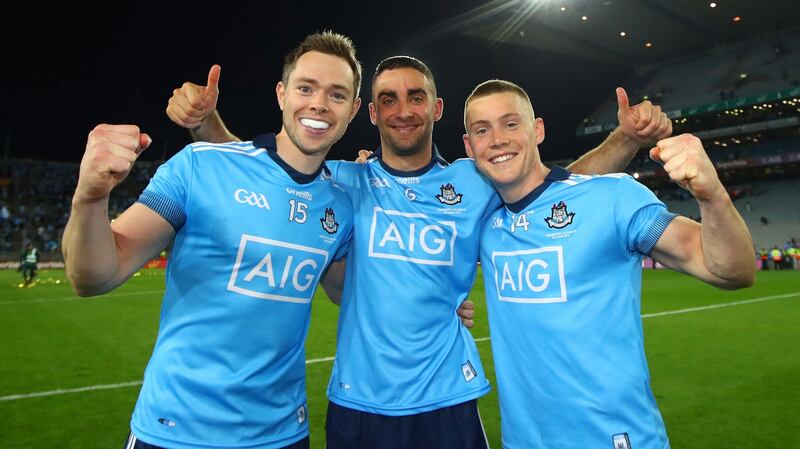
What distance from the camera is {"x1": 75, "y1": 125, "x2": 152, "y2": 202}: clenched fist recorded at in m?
1.56

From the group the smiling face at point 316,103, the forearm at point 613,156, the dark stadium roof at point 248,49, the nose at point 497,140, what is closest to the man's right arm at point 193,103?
the smiling face at point 316,103

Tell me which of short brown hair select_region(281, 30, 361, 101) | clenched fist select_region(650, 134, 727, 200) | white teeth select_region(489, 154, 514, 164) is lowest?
clenched fist select_region(650, 134, 727, 200)

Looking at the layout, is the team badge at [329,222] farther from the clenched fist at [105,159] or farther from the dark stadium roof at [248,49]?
the dark stadium roof at [248,49]

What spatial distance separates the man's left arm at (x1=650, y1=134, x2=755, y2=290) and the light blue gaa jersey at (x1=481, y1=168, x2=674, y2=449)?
3.6 inches

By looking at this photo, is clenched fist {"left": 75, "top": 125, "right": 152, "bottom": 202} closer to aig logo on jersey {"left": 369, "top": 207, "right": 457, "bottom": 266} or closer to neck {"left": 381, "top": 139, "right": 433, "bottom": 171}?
aig logo on jersey {"left": 369, "top": 207, "right": 457, "bottom": 266}

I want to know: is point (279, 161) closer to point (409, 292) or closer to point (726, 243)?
point (409, 292)

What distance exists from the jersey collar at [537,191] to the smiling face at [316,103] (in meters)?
0.94

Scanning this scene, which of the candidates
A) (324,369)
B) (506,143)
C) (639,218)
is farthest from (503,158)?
(324,369)

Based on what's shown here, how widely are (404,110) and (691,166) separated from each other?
1615mm

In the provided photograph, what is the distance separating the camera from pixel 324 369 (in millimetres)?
6543

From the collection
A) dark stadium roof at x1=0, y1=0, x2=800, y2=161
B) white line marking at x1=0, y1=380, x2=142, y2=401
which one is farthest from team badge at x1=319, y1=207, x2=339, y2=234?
dark stadium roof at x1=0, y1=0, x2=800, y2=161

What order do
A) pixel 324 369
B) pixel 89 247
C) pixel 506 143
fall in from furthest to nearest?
pixel 324 369 → pixel 506 143 → pixel 89 247

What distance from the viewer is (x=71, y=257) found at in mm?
1710

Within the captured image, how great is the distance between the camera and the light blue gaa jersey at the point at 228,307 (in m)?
2.04
